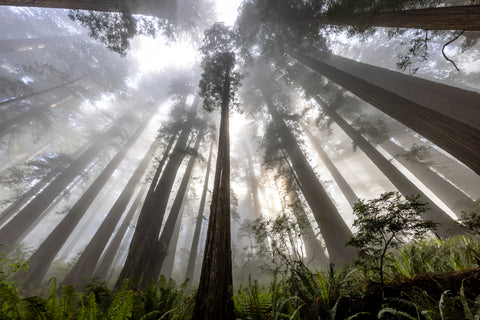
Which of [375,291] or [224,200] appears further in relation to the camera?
[224,200]

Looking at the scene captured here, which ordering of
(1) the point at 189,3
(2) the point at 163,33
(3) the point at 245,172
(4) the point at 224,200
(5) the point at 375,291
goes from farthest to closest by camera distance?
1. (3) the point at 245,172
2. (1) the point at 189,3
3. (2) the point at 163,33
4. (4) the point at 224,200
5. (5) the point at 375,291

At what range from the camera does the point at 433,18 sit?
188 inches

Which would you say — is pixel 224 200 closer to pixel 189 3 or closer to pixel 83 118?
pixel 189 3

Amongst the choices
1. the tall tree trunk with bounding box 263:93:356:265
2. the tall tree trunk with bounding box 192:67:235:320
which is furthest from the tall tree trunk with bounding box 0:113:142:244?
the tall tree trunk with bounding box 263:93:356:265

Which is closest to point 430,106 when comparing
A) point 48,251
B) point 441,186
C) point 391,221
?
point 391,221

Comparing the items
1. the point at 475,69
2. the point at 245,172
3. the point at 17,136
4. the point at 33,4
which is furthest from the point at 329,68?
the point at 17,136

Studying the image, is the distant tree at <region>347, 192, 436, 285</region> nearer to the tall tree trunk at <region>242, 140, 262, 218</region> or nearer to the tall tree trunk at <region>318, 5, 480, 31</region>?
the tall tree trunk at <region>318, 5, 480, 31</region>

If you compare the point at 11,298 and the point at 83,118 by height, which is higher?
the point at 83,118

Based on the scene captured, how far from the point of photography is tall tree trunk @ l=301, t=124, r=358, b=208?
1662 centimetres

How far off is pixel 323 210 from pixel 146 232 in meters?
7.49

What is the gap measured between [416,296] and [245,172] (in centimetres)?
→ 2179

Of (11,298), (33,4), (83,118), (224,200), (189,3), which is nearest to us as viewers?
(11,298)

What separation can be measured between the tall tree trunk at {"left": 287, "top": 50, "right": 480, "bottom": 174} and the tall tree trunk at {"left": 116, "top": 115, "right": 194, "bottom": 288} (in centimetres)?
858

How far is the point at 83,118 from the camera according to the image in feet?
84.2
